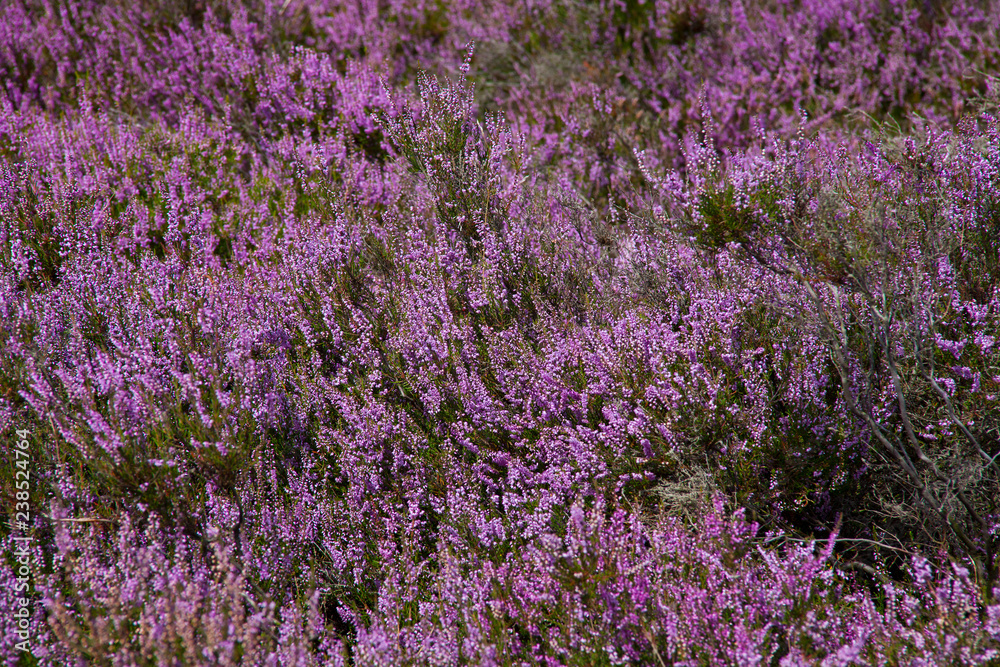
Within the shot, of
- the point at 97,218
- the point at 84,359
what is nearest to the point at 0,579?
the point at 84,359

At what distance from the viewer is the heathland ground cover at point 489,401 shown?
6.76ft

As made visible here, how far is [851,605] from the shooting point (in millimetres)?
2184

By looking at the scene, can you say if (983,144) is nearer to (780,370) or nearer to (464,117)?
(780,370)

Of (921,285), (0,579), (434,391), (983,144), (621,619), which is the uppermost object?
(983,144)

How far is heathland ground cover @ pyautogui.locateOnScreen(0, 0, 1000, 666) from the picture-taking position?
2.06m

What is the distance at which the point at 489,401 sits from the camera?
8.62 feet

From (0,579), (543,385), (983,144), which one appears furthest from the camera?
(983,144)

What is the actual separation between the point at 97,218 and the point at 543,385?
2517mm

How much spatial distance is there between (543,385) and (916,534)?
1.47 m

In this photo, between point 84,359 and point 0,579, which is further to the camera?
point 84,359

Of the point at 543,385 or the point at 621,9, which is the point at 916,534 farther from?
the point at 621,9

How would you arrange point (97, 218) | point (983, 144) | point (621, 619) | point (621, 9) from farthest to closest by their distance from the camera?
point (621, 9) < point (97, 218) < point (983, 144) < point (621, 619)

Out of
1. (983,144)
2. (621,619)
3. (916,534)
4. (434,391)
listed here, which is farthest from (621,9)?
(621,619)

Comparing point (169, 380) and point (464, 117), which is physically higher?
point (464, 117)
